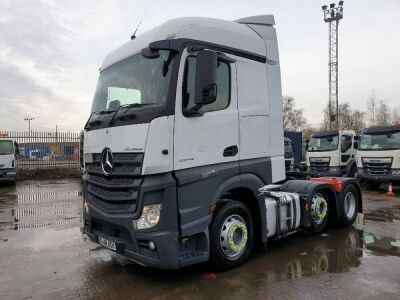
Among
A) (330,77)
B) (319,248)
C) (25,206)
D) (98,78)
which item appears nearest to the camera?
(98,78)

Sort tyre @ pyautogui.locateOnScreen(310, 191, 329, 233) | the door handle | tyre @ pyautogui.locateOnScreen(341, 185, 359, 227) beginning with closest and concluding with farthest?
the door handle < tyre @ pyautogui.locateOnScreen(310, 191, 329, 233) < tyre @ pyautogui.locateOnScreen(341, 185, 359, 227)

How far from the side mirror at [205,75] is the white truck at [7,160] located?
1588 cm

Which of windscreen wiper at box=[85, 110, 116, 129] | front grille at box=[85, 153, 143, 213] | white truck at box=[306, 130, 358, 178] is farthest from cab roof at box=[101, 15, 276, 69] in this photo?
white truck at box=[306, 130, 358, 178]

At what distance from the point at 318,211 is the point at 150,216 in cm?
408

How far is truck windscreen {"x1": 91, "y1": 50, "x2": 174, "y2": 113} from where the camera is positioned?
4824 millimetres

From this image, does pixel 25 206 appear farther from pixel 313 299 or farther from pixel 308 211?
pixel 313 299

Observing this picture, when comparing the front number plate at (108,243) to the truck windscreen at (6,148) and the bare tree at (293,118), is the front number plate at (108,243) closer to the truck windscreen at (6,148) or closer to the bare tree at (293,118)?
the truck windscreen at (6,148)

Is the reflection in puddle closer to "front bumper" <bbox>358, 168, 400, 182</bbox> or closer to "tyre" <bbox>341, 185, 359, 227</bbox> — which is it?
"tyre" <bbox>341, 185, 359, 227</bbox>

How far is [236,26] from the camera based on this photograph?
5.84 metres

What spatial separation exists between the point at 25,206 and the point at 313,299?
34.2ft

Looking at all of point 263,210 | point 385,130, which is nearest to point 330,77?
point 385,130

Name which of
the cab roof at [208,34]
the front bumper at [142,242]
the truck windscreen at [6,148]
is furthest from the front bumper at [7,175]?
the front bumper at [142,242]

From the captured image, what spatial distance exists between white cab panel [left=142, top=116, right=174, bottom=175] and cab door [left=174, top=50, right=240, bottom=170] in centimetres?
15

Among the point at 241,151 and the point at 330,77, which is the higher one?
the point at 330,77
